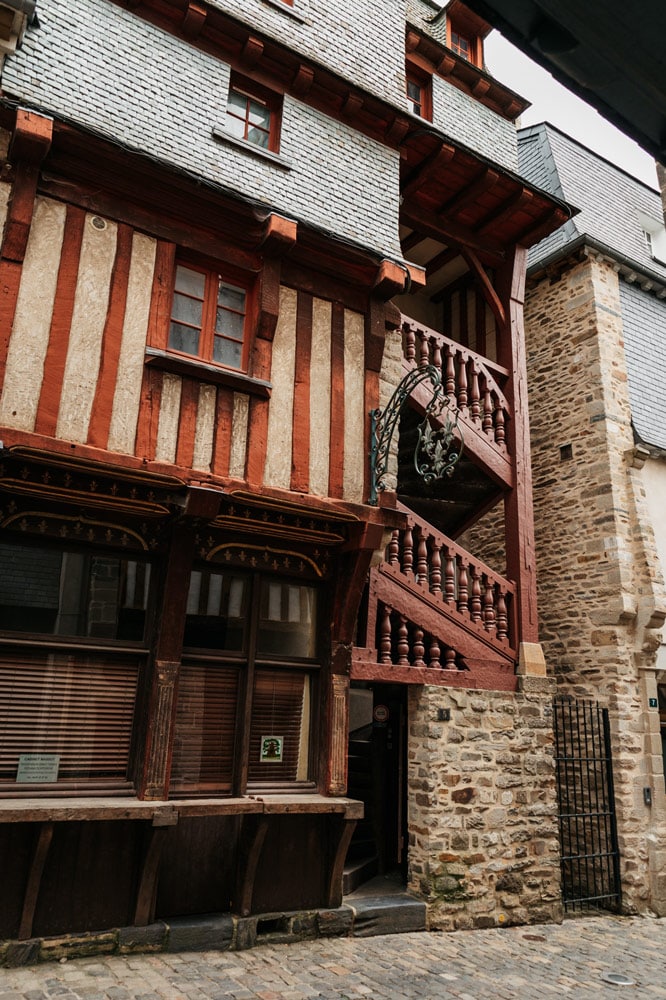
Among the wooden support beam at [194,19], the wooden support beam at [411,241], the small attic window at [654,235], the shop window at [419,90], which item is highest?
the small attic window at [654,235]

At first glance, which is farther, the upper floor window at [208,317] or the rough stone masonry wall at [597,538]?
the rough stone masonry wall at [597,538]

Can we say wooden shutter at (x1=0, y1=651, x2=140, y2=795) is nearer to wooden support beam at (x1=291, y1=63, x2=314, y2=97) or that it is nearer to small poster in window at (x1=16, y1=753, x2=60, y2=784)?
small poster in window at (x1=16, y1=753, x2=60, y2=784)

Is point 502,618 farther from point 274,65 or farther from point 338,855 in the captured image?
point 274,65

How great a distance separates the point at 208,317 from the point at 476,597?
11.8 feet

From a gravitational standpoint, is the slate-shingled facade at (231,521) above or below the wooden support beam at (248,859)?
above

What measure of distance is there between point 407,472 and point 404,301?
2.82 metres

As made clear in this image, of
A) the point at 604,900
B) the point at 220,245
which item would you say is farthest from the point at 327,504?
the point at 604,900

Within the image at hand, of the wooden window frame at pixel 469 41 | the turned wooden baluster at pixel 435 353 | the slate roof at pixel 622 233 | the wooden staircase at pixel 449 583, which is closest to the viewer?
the wooden staircase at pixel 449 583

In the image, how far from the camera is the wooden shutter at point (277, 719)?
18.2 ft

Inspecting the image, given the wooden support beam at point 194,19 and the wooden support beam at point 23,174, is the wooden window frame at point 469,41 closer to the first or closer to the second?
the wooden support beam at point 194,19

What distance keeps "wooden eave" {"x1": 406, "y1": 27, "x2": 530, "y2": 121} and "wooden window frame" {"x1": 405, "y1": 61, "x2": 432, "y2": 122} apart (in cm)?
8

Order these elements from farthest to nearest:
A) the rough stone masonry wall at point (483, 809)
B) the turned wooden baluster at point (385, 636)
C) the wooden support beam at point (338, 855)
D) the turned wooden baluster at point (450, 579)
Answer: the turned wooden baluster at point (450, 579)
the turned wooden baluster at point (385, 636)
the rough stone masonry wall at point (483, 809)
the wooden support beam at point (338, 855)

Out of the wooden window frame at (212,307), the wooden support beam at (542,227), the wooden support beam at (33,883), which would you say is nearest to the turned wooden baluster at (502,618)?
the wooden window frame at (212,307)

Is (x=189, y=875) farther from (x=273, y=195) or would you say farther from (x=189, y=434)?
(x=273, y=195)
